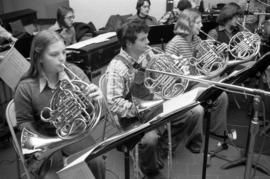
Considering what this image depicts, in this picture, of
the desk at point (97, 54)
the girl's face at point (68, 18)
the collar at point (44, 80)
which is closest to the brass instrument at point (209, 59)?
the desk at point (97, 54)

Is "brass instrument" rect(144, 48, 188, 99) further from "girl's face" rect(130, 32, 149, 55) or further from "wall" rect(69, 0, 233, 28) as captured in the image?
"wall" rect(69, 0, 233, 28)

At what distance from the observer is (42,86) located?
6.01 ft

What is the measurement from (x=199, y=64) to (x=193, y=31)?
35cm

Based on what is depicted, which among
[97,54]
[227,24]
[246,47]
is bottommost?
[97,54]

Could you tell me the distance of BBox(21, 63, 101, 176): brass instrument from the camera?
5.10 ft

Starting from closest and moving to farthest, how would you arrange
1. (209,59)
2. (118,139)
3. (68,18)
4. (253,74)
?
(118,139) < (253,74) < (209,59) < (68,18)

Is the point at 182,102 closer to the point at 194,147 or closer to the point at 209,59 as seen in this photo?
the point at 209,59

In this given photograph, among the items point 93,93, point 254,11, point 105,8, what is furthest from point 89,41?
point 254,11

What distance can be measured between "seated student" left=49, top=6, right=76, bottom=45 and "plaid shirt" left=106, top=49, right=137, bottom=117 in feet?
5.22

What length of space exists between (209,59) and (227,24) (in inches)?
34.4

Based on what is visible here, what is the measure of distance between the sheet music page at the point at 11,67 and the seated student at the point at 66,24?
4.07 feet

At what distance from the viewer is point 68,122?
164cm

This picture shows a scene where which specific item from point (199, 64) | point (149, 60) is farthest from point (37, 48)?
point (199, 64)

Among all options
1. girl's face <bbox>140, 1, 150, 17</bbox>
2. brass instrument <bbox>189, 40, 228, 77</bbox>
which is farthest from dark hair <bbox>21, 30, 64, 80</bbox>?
girl's face <bbox>140, 1, 150, 17</bbox>
